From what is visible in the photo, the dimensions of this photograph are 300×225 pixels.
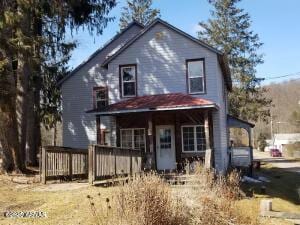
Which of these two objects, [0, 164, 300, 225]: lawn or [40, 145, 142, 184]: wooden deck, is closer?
[0, 164, 300, 225]: lawn

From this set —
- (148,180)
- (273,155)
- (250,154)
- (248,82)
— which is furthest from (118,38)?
(273,155)

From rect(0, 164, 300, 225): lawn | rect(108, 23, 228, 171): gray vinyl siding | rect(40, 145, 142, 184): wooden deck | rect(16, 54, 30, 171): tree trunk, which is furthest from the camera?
rect(108, 23, 228, 171): gray vinyl siding

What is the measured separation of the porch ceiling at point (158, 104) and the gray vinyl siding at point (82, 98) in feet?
14.7

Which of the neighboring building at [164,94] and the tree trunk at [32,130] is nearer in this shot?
the neighboring building at [164,94]

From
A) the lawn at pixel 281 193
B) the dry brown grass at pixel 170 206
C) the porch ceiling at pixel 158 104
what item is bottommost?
the lawn at pixel 281 193

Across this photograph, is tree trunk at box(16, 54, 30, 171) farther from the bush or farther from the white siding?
the bush

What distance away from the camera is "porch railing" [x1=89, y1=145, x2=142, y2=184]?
14180 mm

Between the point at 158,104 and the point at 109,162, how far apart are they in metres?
5.14

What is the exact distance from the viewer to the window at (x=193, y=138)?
69.4ft

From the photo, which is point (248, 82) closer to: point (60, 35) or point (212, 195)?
point (60, 35)

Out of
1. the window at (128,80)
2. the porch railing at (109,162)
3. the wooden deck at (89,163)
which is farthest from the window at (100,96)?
the wooden deck at (89,163)

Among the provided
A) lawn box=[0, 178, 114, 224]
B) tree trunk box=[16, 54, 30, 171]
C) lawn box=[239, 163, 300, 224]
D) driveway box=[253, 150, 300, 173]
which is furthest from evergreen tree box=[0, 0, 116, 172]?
driveway box=[253, 150, 300, 173]

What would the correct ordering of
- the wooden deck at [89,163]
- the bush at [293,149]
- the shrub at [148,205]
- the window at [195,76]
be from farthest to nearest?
the bush at [293,149] → the window at [195,76] → the wooden deck at [89,163] → the shrub at [148,205]

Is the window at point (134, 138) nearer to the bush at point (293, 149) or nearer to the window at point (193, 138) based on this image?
the window at point (193, 138)
